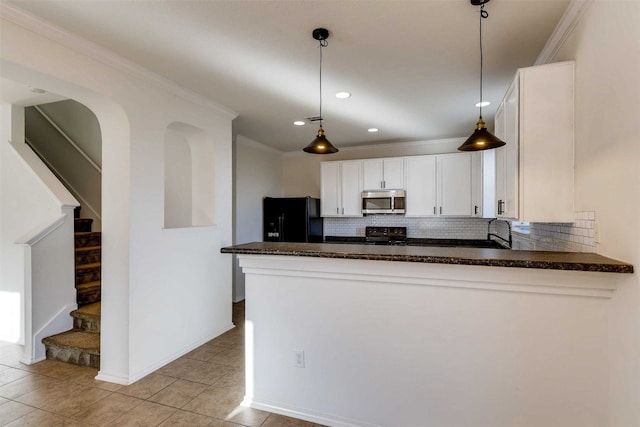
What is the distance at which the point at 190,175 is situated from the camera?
3.92 meters

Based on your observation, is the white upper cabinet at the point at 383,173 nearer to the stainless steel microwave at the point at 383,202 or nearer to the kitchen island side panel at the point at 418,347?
the stainless steel microwave at the point at 383,202

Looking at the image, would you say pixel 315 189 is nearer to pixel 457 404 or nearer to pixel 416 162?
pixel 416 162

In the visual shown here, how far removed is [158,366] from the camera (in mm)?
2945

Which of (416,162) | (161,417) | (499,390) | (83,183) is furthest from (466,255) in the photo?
(83,183)

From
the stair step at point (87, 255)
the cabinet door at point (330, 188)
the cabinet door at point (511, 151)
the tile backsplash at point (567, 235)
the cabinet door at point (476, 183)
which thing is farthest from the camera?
the cabinet door at point (330, 188)

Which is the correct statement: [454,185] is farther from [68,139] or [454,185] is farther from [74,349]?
[68,139]

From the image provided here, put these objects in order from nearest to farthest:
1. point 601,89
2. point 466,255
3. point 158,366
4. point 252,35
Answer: point 601,89 → point 466,255 → point 252,35 → point 158,366

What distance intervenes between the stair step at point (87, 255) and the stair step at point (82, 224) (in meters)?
0.58

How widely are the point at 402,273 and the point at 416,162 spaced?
11.6 ft

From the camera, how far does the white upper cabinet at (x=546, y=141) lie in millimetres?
1966

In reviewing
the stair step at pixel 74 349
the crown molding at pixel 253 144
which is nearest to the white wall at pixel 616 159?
the stair step at pixel 74 349

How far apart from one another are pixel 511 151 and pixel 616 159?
0.71m

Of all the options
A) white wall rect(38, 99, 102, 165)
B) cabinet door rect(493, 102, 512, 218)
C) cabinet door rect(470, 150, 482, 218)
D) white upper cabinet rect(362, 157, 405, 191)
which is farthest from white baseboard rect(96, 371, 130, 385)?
cabinet door rect(470, 150, 482, 218)

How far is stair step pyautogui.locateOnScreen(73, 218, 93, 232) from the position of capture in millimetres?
4383
